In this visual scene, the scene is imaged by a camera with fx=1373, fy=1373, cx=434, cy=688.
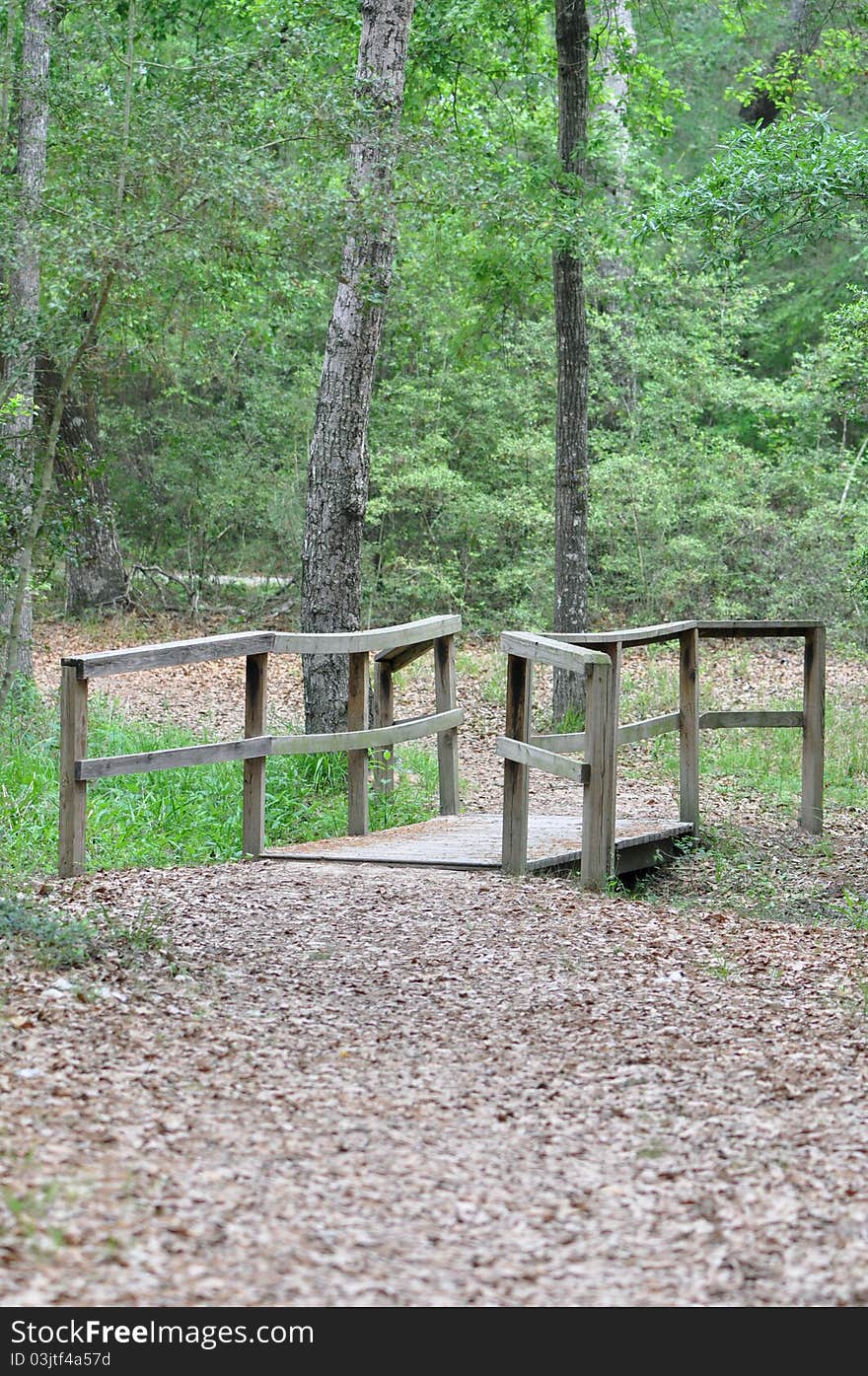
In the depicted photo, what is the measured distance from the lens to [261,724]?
7.80 m

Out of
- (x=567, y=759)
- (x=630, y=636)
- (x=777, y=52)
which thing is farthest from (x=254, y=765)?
(x=777, y=52)

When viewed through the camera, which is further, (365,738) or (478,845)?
(365,738)

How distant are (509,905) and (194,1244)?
12.6 feet

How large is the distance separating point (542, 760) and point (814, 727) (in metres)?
3.13

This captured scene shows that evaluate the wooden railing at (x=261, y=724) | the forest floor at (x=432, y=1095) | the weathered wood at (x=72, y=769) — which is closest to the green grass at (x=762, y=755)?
the wooden railing at (x=261, y=724)

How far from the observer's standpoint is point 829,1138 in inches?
162

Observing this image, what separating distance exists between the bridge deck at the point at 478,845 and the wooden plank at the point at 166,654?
129 centimetres

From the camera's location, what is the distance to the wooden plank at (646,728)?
26.3ft

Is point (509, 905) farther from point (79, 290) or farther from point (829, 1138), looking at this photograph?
point (79, 290)

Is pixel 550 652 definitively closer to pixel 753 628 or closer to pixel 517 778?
pixel 517 778

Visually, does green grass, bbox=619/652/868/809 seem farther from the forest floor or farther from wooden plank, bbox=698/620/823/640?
the forest floor

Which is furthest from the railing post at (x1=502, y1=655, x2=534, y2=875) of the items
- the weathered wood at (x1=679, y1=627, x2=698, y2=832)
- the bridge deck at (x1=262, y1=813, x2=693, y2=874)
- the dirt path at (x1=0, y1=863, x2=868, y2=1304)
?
the weathered wood at (x1=679, y1=627, x2=698, y2=832)

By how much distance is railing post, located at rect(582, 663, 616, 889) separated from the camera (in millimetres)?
7297

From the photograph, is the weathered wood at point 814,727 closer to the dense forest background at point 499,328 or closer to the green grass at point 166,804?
the dense forest background at point 499,328
